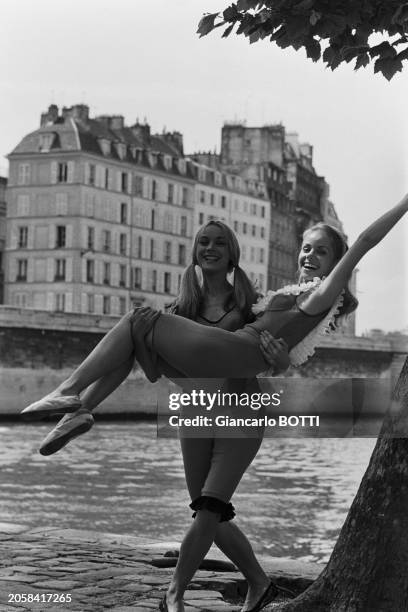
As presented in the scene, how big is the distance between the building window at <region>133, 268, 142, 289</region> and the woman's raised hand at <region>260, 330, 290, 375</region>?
60.6 m

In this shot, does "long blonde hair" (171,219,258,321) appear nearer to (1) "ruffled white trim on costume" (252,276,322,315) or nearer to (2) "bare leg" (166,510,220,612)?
(1) "ruffled white trim on costume" (252,276,322,315)

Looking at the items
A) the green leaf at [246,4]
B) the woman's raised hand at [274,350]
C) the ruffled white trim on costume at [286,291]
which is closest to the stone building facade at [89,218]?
the green leaf at [246,4]

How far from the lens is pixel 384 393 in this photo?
4031 millimetres

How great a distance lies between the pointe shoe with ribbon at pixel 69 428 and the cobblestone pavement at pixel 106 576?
1020 mm

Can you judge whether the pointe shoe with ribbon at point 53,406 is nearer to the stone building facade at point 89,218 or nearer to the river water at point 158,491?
the river water at point 158,491

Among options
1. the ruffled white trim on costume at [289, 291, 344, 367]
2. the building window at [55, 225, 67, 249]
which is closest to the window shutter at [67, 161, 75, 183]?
the building window at [55, 225, 67, 249]

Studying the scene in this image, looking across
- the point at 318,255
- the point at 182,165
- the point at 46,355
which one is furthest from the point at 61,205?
the point at 318,255

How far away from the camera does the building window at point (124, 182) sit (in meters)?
64.7

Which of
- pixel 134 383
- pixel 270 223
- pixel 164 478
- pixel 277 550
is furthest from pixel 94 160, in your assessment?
pixel 277 550

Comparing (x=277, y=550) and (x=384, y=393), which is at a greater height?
(x=384, y=393)

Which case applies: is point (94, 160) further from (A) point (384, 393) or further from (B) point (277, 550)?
(A) point (384, 393)

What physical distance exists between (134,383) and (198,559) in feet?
136

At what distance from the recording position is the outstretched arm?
3598mm

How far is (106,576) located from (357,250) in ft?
7.52
